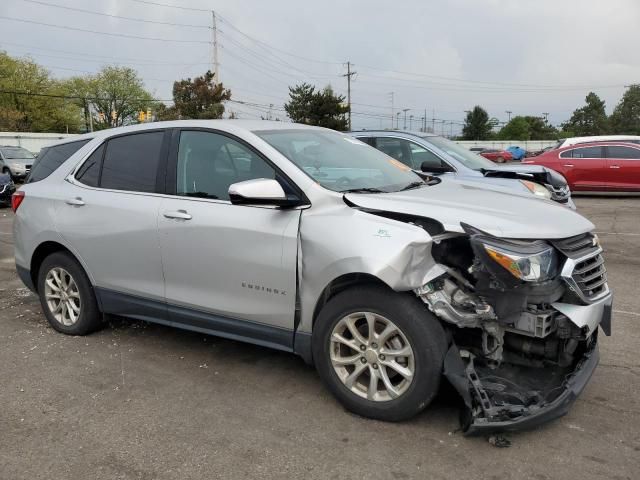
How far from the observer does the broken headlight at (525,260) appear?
290 cm

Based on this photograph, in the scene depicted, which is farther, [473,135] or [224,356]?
[473,135]

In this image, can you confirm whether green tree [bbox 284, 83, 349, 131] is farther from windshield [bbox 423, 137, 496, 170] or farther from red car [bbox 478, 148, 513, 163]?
windshield [bbox 423, 137, 496, 170]

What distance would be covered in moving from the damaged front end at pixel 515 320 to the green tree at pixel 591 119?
338 feet

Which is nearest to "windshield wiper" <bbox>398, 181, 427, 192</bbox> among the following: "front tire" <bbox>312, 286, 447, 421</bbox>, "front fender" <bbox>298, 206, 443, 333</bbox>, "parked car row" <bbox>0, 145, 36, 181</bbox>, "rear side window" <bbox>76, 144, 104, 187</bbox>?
"front fender" <bbox>298, 206, 443, 333</bbox>

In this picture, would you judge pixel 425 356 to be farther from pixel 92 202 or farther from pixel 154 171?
pixel 92 202

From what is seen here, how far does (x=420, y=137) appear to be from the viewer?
832 centimetres

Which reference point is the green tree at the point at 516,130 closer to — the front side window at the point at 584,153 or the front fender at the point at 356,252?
Result: the front side window at the point at 584,153

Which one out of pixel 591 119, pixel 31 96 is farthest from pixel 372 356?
pixel 591 119

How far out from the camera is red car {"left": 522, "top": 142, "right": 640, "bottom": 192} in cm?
1494

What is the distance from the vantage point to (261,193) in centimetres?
341

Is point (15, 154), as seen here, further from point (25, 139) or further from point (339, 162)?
point (339, 162)

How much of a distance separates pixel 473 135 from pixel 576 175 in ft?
258

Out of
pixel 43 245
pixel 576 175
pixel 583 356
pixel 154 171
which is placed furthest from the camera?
pixel 576 175

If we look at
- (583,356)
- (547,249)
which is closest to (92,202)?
(547,249)
